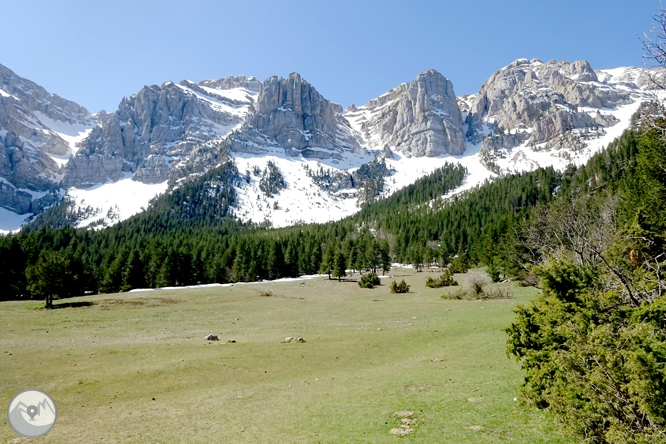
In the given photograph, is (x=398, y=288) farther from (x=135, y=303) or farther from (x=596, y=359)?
(x=596, y=359)

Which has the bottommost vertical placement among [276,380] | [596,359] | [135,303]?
[135,303]

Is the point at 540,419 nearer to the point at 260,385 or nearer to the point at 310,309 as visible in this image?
the point at 260,385

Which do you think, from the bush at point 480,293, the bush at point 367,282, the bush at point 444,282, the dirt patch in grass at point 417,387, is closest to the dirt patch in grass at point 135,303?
the bush at point 367,282

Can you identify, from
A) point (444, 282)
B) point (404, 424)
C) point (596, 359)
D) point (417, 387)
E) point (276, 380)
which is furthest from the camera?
point (444, 282)

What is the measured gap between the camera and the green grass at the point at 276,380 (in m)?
10.6

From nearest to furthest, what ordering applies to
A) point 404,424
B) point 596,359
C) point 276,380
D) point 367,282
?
point 596,359 < point 404,424 < point 276,380 < point 367,282

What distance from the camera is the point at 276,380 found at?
16.1 m

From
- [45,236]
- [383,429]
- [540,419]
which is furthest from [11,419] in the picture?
[45,236]

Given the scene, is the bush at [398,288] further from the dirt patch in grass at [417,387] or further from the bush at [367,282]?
the dirt patch in grass at [417,387]

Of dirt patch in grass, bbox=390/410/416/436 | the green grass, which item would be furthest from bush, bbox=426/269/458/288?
dirt patch in grass, bbox=390/410/416/436

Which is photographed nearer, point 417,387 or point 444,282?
point 417,387

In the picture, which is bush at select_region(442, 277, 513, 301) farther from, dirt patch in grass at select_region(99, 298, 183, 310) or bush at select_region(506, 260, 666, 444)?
dirt patch in grass at select_region(99, 298, 183, 310)

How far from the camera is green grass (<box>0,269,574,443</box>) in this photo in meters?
10.6

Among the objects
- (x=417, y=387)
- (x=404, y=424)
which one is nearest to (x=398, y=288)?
(x=417, y=387)
